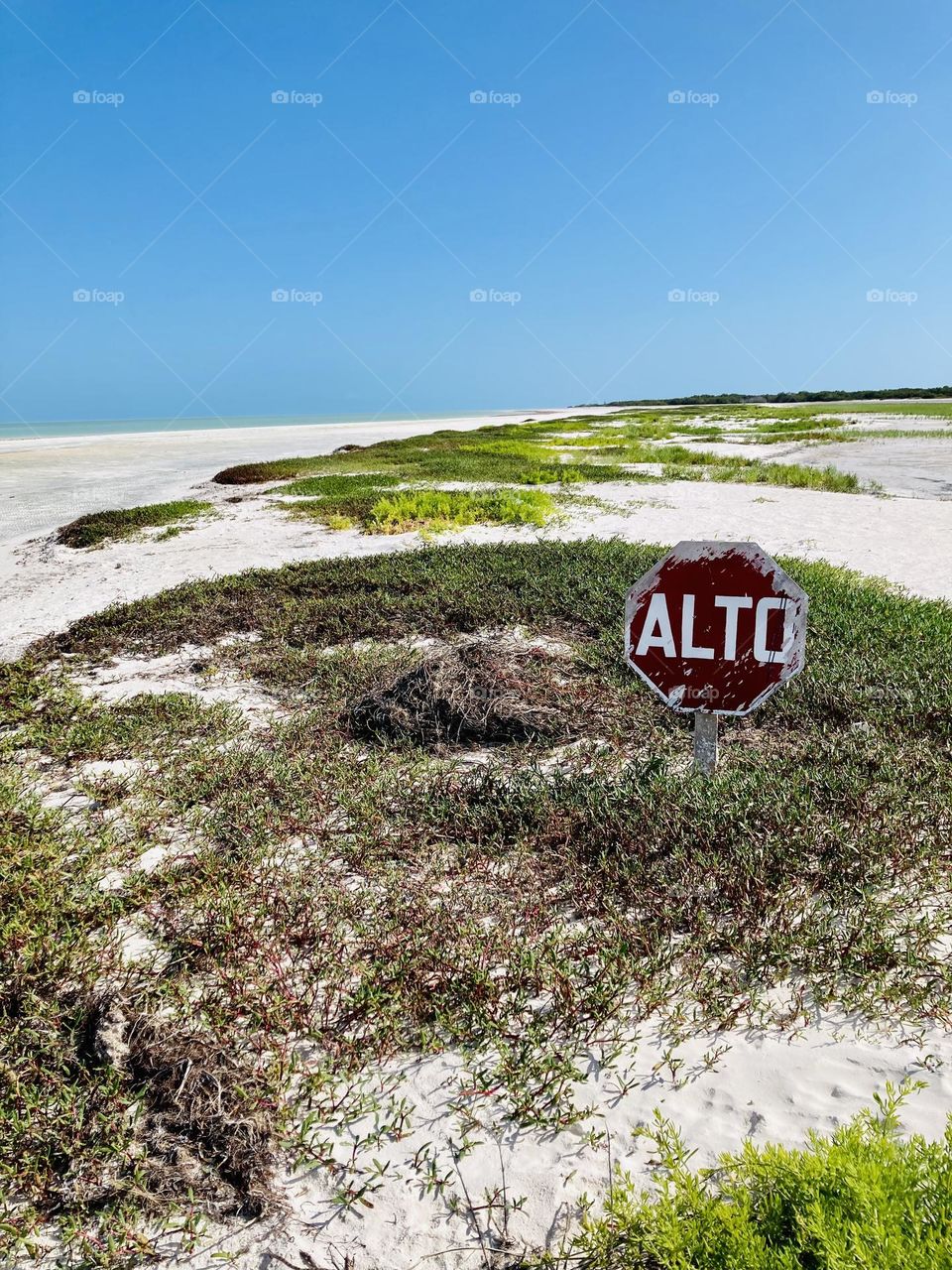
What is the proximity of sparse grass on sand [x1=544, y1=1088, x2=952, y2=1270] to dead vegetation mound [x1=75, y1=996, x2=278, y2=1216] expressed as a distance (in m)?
0.93

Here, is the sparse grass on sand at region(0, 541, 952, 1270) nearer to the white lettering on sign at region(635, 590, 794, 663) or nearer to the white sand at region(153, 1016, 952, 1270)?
the white sand at region(153, 1016, 952, 1270)

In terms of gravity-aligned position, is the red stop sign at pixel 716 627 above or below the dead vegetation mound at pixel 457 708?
A: above

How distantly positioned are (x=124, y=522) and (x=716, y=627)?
50.0 feet

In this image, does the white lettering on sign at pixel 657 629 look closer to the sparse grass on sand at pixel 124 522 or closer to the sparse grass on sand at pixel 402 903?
the sparse grass on sand at pixel 402 903

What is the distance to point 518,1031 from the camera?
2754 mm

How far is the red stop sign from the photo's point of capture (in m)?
3.88

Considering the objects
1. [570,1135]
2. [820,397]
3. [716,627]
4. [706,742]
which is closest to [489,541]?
[706,742]

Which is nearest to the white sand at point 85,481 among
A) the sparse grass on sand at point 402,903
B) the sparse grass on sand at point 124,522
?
the sparse grass on sand at point 124,522

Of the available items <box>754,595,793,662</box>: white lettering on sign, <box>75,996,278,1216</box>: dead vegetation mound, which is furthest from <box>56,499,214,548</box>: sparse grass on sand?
<box>75,996,278,1216</box>: dead vegetation mound

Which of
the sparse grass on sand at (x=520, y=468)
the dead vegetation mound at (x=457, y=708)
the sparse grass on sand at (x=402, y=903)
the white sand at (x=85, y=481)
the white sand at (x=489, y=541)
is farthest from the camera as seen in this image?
the sparse grass on sand at (x=520, y=468)

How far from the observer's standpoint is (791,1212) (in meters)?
1.98

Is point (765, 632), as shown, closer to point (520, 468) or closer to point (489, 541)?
point (489, 541)

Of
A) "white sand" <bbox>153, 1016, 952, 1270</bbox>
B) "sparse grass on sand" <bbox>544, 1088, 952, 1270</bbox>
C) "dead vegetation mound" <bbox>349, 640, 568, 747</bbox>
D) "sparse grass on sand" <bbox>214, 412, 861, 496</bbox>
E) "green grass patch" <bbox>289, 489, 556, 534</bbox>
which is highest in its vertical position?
Answer: "sparse grass on sand" <bbox>214, 412, 861, 496</bbox>

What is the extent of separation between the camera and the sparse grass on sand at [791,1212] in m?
1.79
